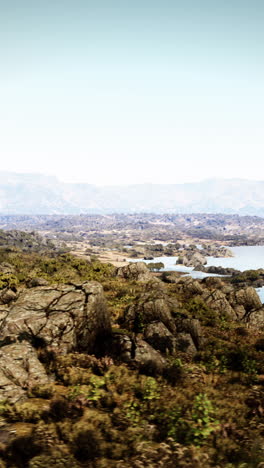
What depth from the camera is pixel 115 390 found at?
10.4m

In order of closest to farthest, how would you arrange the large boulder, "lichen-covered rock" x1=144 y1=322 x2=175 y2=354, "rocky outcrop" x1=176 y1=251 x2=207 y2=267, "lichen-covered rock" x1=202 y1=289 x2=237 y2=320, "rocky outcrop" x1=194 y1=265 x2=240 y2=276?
1. the large boulder
2. "lichen-covered rock" x1=144 y1=322 x2=175 y2=354
3. "lichen-covered rock" x1=202 y1=289 x2=237 y2=320
4. "rocky outcrop" x1=194 y1=265 x2=240 y2=276
5. "rocky outcrop" x1=176 y1=251 x2=207 y2=267

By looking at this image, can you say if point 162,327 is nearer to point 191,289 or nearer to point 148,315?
point 148,315

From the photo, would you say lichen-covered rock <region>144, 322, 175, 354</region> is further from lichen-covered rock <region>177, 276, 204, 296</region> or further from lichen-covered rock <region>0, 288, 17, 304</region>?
lichen-covered rock <region>177, 276, 204, 296</region>

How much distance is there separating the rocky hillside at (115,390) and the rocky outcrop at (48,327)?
0.04 m

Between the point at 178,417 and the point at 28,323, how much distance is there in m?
7.21

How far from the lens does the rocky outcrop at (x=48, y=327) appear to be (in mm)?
10609

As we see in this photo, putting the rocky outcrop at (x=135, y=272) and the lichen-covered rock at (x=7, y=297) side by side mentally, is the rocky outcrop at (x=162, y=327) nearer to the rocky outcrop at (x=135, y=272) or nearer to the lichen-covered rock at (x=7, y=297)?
the lichen-covered rock at (x=7, y=297)

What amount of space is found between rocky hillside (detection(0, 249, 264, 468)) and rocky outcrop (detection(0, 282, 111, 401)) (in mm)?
44

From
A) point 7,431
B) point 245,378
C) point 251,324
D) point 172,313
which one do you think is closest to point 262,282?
point 251,324

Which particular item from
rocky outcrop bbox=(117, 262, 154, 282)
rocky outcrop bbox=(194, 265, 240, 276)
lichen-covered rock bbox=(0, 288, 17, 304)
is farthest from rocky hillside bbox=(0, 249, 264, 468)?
rocky outcrop bbox=(194, 265, 240, 276)

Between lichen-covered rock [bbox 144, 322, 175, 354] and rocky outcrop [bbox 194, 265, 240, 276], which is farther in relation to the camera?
rocky outcrop [bbox 194, 265, 240, 276]

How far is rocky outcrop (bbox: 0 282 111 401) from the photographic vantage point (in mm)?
10609

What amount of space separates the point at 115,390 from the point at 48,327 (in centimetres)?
430

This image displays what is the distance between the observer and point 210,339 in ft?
63.2
